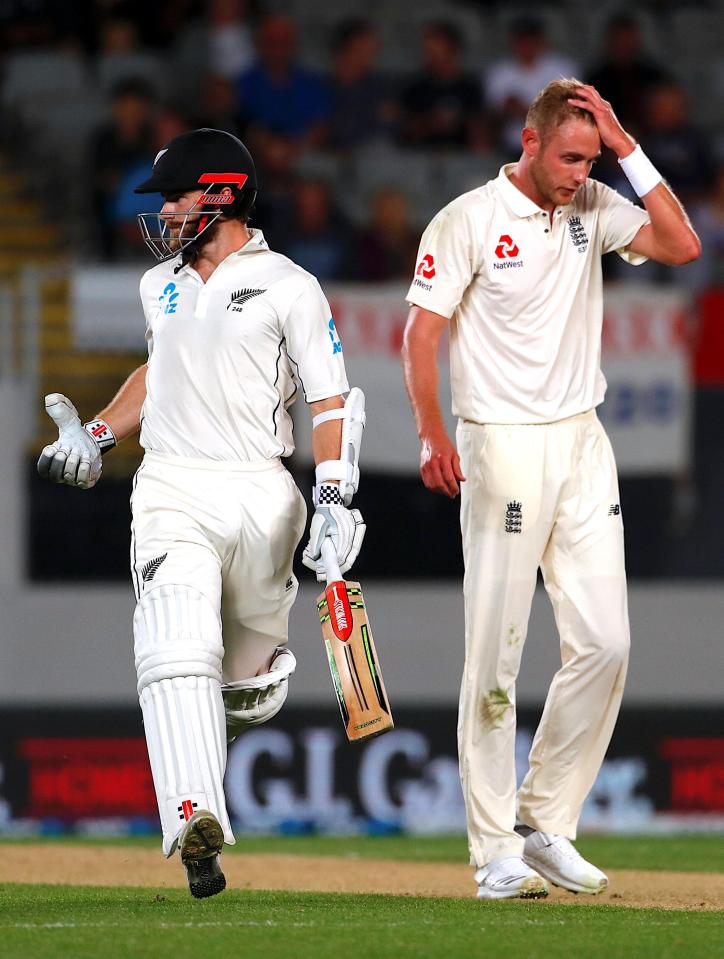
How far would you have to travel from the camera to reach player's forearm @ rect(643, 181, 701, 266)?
5926 millimetres

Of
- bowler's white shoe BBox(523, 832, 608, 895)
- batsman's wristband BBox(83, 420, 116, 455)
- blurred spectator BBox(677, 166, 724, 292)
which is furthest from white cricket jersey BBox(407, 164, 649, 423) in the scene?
blurred spectator BBox(677, 166, 724, 292)

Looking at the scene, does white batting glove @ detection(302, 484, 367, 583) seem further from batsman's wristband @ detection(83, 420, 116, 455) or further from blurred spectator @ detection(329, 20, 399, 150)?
blurred spectator @ detection(329, 20, 399, 150)

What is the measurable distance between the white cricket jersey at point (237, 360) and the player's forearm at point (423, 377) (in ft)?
1.25

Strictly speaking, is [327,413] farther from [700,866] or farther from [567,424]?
[700,866]

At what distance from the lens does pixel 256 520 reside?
5398 mm

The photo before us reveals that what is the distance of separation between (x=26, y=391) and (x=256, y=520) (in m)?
5.18

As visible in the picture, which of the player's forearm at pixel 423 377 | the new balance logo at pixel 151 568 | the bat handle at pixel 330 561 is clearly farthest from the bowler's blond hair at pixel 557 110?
the new balance logo at pixel 151 568

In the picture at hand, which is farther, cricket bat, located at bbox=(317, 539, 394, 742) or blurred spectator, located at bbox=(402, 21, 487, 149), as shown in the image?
blurred spectator, located at bbox=(402, 21, 487, 149)

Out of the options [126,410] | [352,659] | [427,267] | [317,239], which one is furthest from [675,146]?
[352,659]

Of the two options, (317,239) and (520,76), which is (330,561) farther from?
(520,76)

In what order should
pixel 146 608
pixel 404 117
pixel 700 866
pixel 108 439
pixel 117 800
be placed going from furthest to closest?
pixel 404 117
pixel 117 800
pixel 700 866
pixel 108 439
pixel 146 608

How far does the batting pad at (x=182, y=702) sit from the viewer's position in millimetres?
5031

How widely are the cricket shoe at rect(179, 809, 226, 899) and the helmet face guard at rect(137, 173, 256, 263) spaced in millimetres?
1665

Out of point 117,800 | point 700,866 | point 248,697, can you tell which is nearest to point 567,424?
point 248,697
